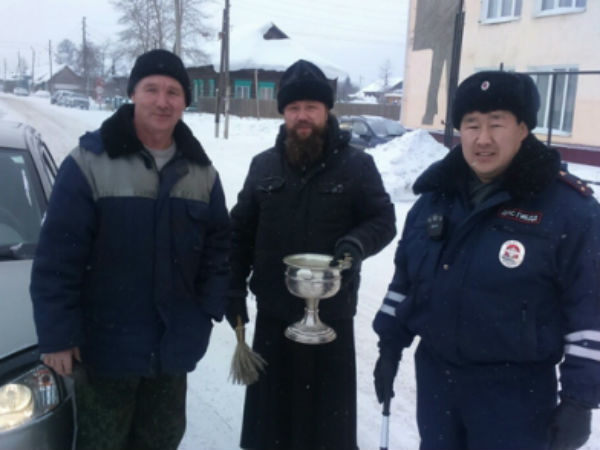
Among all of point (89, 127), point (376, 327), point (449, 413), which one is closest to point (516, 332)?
point (449, 413)

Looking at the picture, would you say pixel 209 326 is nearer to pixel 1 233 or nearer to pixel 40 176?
pixel 1 233

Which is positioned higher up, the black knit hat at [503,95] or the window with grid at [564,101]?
the window with grid at [564,101]

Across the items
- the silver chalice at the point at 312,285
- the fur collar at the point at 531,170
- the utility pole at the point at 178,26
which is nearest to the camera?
the fur collar at the point at 531,170

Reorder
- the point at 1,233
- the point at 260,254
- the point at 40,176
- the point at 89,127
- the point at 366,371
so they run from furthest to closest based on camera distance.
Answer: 1. the point at 89,127
2. the point at 366,371
3. the point at 40,176
4. the point at 1,233
5. the point at 260,254

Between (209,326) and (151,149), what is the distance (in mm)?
791

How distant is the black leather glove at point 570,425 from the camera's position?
5.99 ft

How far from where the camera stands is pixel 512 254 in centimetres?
193

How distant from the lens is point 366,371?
4016 millimetres

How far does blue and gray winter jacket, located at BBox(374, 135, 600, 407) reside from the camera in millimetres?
1825

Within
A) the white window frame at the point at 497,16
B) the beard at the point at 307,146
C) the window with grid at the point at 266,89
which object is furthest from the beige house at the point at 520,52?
the window with grid at the point at 266,89

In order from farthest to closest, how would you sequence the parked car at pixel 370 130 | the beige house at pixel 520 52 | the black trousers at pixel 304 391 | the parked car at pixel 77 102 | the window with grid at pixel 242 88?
the parked car at pixel 77 102
the window with grid at pixel 242 88
the parked car at pixel 370 130
the beige house at pixel 520 52
the black trousers at pixel 304 391

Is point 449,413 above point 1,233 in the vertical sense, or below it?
below

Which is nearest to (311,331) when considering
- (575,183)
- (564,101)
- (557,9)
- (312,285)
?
(312,285)

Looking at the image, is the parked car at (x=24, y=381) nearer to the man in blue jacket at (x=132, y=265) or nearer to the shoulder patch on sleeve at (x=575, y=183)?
the man in blue jacket at (x=132, y=265)
